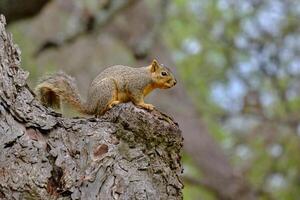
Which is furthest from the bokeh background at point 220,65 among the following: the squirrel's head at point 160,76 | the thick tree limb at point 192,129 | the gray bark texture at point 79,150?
the gray bark texture at point 79,150

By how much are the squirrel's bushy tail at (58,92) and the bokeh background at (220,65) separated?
424 cm

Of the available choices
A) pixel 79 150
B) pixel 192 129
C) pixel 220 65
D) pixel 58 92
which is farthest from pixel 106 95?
pixel 220 65

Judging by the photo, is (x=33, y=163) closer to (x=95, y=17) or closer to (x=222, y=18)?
(x=95, y=17)

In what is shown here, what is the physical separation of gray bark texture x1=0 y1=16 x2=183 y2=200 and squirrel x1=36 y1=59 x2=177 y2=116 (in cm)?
43

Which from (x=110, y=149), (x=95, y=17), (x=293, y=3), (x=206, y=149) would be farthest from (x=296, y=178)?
(x=110, y=149)

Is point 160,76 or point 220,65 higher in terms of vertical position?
point 220,65

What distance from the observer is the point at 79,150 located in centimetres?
274

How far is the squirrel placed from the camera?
3.34 m

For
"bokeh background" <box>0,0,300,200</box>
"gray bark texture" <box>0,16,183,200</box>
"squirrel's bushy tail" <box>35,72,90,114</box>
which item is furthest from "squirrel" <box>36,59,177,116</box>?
"bokeh background" <box>0,0,300,200</box>

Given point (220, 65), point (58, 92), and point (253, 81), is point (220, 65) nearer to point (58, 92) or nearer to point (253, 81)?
point (253, 81)

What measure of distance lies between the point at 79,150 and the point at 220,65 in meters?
10.9

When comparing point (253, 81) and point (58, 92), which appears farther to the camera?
point (253, 81)

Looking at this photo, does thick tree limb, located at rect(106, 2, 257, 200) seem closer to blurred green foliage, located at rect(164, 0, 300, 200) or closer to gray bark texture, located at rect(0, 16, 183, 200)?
blurred green foliage, located at rect(164, 0, 300, 200)

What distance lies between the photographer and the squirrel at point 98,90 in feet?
11.0
